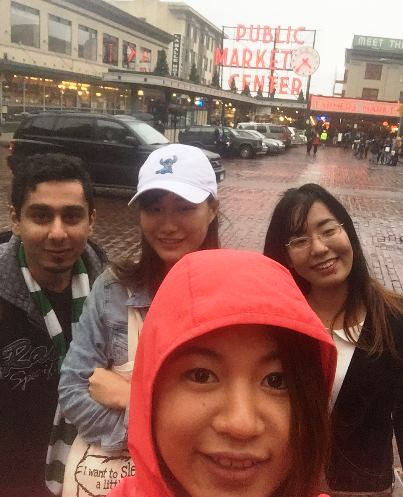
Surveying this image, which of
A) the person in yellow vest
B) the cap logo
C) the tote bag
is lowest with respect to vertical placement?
the person in yellow vest

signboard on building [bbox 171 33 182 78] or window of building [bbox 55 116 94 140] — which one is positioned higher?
signboard on building [bbox 171 33 182 78]

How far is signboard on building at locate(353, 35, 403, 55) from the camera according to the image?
56594 mm

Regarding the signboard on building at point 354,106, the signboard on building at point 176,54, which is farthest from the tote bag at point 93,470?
the signboard on building at point 354,106

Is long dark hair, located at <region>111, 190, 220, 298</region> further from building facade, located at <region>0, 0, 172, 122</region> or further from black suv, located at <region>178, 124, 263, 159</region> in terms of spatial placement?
building facade, located at <region>0, 0, 172, 122</region>

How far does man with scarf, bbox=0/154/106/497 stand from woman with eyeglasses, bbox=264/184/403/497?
97 cm

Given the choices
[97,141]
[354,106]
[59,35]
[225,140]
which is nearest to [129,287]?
[97,141]

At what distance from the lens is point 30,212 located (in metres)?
2.15

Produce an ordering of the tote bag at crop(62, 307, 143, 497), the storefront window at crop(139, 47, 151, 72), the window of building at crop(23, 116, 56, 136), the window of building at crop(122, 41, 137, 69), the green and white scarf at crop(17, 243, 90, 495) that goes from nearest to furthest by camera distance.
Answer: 1. the tote bag at crop(62, 307, 143, 497)
2. the green and white scarf at crop(17, 243, 90, 495)
3. the window of building at crop(23, 116, 56, 136)
4. the window of building at crop(122, 41, 137, 69)
5. the storefront window at crop(139, 47, 151, 72)

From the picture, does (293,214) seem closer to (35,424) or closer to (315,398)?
(315,398)

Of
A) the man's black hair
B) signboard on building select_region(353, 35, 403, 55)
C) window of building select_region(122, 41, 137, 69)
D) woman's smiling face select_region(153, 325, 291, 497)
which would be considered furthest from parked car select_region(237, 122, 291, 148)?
woman's smiling face select_region(153, 325, 291, 497)

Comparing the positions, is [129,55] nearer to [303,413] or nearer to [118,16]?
[118,16]

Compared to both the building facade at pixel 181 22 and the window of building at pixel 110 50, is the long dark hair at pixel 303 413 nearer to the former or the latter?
the window of building at pixel 110 50

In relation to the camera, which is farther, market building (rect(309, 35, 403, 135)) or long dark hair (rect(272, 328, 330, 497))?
market building (rect(309, 35, 403, 135))

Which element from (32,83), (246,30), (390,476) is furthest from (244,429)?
(246,30)
